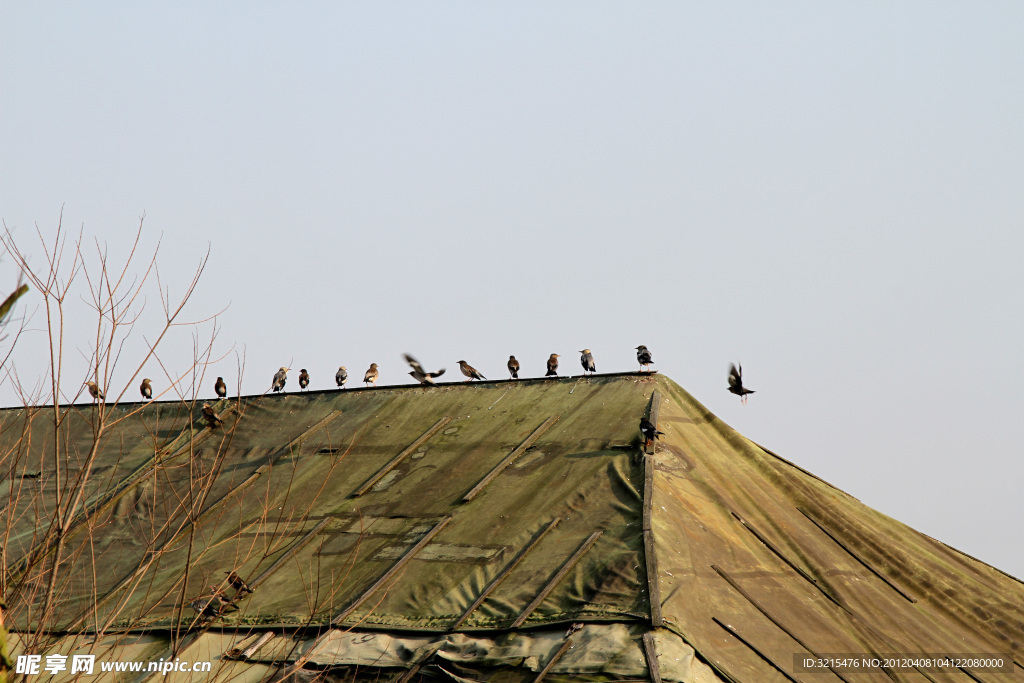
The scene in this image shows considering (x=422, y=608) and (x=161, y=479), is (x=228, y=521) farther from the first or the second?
(x=422, y=608)

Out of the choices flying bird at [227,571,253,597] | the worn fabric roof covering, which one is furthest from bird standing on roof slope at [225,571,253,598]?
the worn fabric roof covering

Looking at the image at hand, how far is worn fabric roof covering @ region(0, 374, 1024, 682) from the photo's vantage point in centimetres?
1055

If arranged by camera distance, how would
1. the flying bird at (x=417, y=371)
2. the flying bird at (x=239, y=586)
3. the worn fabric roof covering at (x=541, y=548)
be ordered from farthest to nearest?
1. the flying bird at (x=417, y=371)
2. the flying bird at (x=239, y=586)
3. the worn fabric roof covering at (x=541, y=548)

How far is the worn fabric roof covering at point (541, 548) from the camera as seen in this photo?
10.5 meters

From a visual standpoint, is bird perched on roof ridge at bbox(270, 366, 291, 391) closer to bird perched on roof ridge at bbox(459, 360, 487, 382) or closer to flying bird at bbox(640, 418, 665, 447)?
bird perched on roof ridge at bbox(459, 360, 487, 382)

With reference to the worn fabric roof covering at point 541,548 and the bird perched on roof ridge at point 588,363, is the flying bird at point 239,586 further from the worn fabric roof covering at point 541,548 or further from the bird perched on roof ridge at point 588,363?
the bird perched on roof ridge at point 588,363

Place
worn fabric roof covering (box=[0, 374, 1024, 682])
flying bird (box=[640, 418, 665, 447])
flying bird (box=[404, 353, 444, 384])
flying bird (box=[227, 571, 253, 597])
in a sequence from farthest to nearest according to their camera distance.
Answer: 1. flying bird (box=[404, 353, 444, 384])
2. flying bird (box=[640, 418, 665, 447])
3. flying bird (box=[227, 571, 253, 597])
4. worn fabric roof covering (box=[0, 374, 1024, 682])

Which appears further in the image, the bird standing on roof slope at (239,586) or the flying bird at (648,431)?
the flying bird at (648,431)

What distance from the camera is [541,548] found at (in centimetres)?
1198

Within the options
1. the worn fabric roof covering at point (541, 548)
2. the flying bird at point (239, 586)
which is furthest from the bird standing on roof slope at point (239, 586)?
the worn fabric roof covering at point (541, 548)

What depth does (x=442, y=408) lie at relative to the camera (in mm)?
16984

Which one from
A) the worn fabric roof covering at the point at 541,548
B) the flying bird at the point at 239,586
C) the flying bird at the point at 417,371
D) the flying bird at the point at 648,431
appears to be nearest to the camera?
the worn fabric roof covering at the point at 541,548

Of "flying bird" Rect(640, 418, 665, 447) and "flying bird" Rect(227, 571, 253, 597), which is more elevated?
"flying bird" Rect(640, 418, 665, 447)

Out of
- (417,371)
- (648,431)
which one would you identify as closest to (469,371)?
(417,371)
